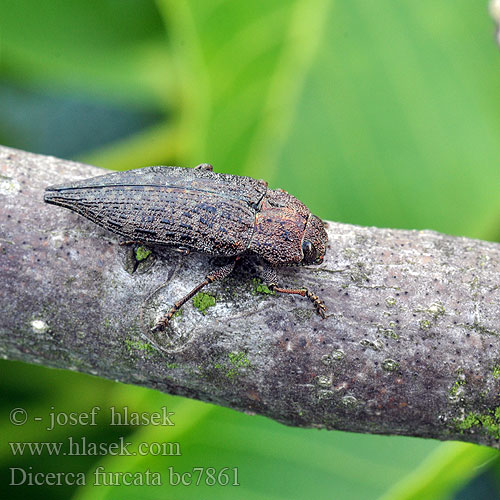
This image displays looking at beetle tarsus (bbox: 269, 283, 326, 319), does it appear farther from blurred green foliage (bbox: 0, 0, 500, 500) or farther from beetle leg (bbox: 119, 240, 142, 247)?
blurred green foliage (bbox: 0, 0, 500, 500)

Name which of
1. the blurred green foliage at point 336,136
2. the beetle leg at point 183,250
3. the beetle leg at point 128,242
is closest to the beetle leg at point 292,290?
the beetle leg at point 183,250

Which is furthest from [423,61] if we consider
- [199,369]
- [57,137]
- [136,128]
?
[57,137]

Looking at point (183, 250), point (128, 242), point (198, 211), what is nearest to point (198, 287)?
point (183, 250)

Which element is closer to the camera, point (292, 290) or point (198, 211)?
point (292, 290)

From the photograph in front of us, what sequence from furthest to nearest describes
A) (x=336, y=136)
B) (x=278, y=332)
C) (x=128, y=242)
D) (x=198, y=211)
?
(x=336, y=136)
(x=198, y=211)
(x=128, y=242)
(x=278, y=332)

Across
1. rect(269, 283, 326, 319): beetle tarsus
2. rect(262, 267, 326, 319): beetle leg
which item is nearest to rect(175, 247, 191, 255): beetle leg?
rect(262, 267, 326, 319): beetle leg

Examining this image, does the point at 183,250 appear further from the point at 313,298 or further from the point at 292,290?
the point at 313,298
